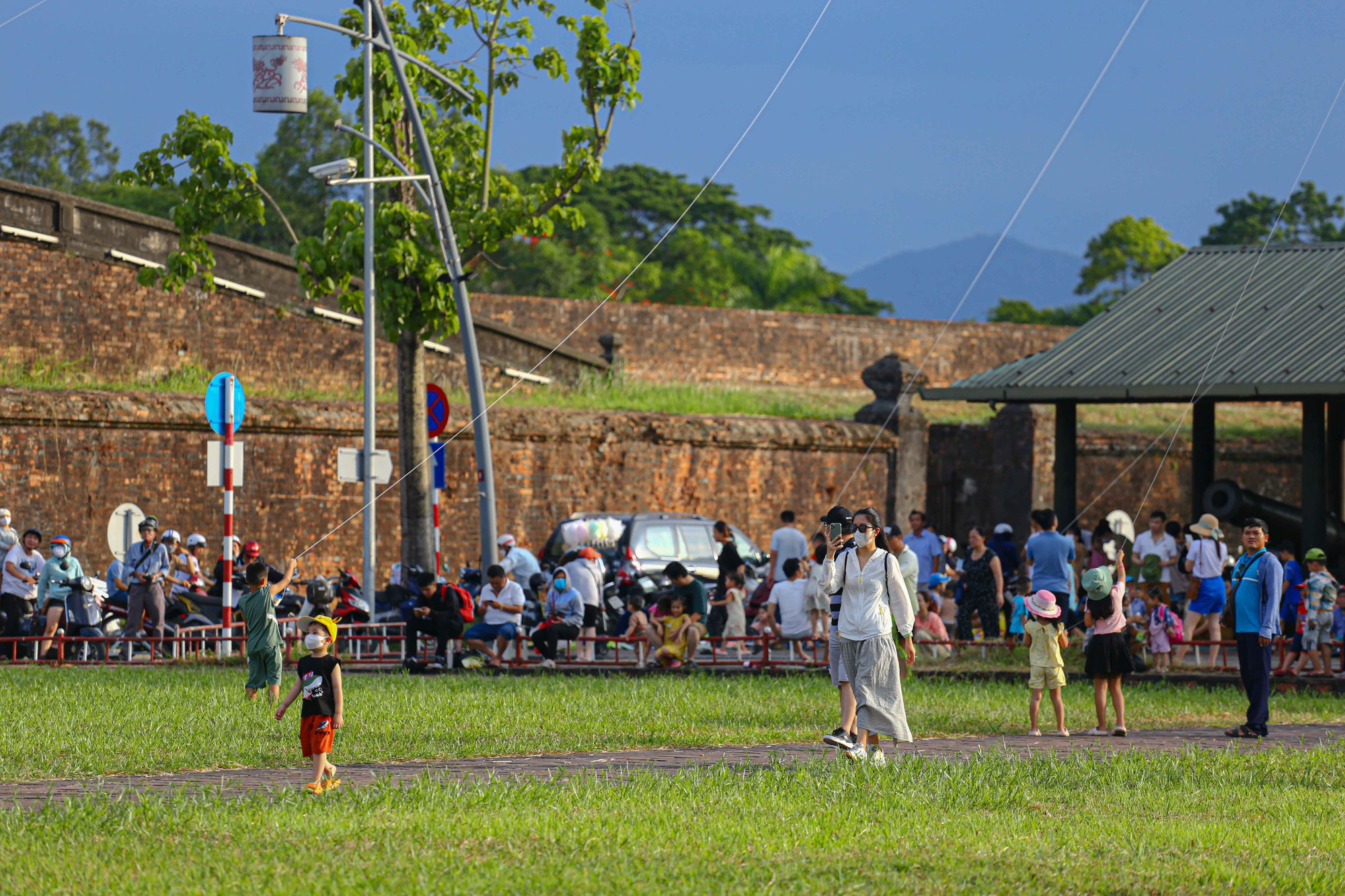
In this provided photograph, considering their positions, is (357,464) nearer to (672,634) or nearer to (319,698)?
(672,634)

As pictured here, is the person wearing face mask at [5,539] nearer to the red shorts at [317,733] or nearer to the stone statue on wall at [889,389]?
the red shorts at [317,733]

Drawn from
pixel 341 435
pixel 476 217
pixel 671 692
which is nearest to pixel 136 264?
pixel 341 435

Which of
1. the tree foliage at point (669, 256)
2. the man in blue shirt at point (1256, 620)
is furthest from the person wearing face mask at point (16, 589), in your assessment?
the tree foliage at point (669, 256)

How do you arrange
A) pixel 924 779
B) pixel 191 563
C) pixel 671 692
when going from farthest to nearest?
1. pixel 191 563
2. pixel 671 692
3. pixel 924 779

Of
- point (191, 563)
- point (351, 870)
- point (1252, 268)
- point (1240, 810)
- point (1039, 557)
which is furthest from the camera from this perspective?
point (1252, 268)

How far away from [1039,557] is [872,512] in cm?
724

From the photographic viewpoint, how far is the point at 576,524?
1025 inches

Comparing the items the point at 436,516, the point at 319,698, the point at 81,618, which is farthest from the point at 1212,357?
the point at 319,698

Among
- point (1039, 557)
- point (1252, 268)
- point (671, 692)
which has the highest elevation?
point (1252, 268)

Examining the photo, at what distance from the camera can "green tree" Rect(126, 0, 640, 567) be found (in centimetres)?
2306

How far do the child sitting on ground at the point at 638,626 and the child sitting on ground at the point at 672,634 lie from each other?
0.66 feet

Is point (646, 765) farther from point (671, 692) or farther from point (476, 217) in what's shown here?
point (476, 217)

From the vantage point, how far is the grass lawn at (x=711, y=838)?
7.25 m

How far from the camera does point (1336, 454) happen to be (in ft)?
85.2
